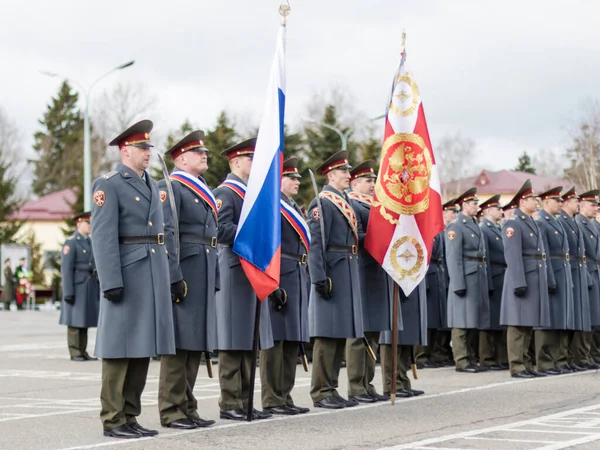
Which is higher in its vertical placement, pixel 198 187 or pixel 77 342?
pixel 198 187

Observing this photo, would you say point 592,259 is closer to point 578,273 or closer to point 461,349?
point 578,273

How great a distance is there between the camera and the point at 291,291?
32.3 ft

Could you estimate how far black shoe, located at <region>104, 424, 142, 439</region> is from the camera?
803 centimetres

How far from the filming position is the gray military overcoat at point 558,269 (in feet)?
46.0

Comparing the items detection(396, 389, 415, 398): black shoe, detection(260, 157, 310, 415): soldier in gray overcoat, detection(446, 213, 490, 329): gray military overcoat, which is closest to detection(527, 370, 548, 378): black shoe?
detection(446, 213, 490, 329): gray military overcoat

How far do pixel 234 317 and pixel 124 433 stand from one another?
1667 millimetres

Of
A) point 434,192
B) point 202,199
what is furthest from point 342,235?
point 202,199

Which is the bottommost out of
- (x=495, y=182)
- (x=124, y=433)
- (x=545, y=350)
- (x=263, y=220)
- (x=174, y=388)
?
(x=124, y=433)

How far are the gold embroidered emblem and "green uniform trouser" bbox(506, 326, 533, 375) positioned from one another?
11.3 ft

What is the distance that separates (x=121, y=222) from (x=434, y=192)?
3.55 m

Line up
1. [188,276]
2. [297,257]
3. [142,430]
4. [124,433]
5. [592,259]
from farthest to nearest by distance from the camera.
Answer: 1. [592,259]
2. [297,257]
3. [188,276]
4. [142,430]
5. [124,433]

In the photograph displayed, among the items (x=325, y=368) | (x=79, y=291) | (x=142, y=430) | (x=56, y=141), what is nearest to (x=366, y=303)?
(x=325, y=368)

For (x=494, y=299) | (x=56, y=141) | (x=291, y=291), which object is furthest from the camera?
(x=56, y=141)

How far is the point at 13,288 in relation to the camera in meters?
41.5
